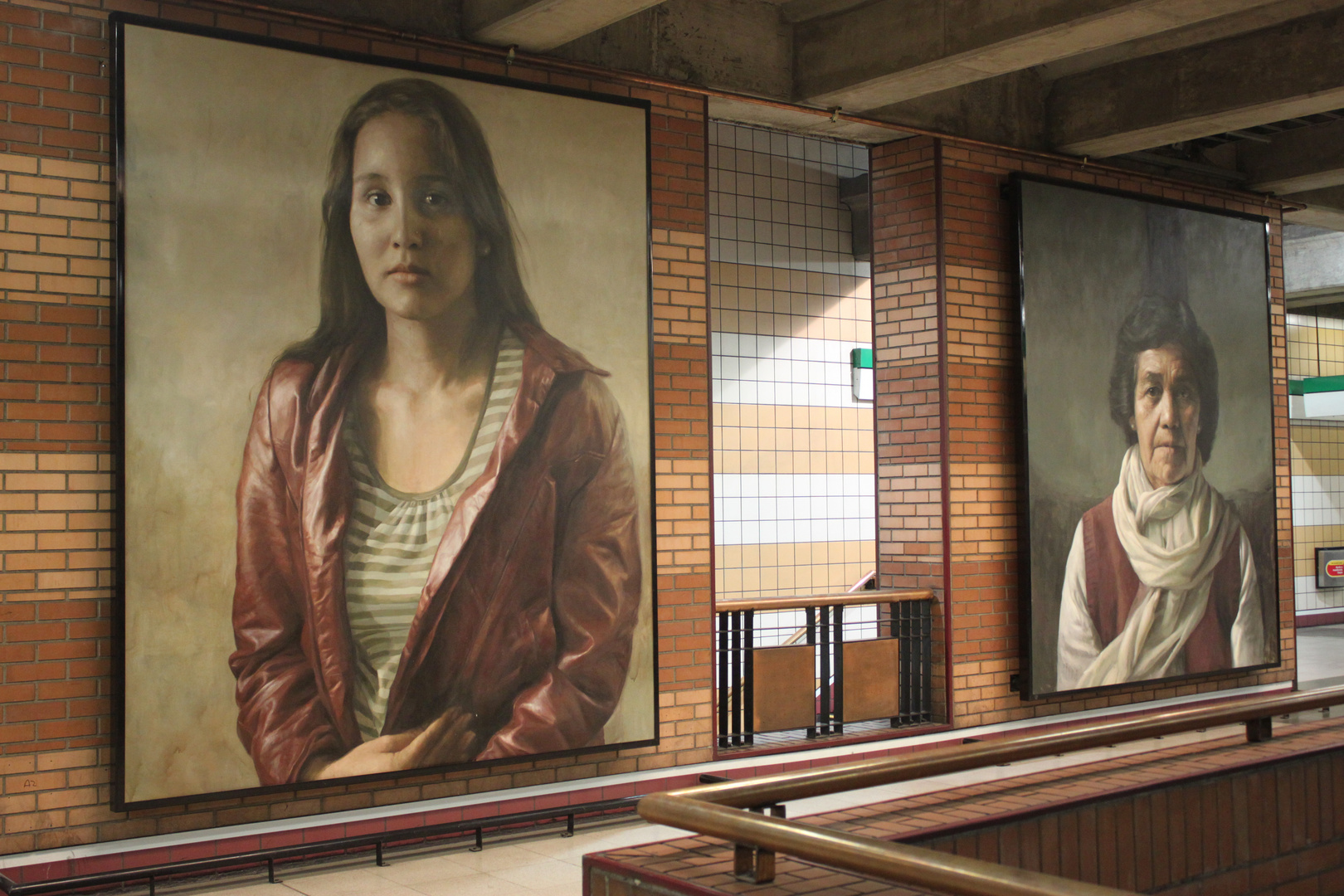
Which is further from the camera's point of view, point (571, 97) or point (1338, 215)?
point (1338, 215)

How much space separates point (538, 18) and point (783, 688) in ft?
11.9

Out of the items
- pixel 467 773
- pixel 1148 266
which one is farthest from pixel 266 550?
pixel 1148 266

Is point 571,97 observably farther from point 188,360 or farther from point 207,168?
point 188,360

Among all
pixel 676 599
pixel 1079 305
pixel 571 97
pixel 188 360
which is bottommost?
pixel 676 599

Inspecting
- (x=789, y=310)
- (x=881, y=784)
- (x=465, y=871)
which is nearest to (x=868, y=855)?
(x=881, y=784)

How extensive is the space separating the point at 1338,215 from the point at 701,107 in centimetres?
646

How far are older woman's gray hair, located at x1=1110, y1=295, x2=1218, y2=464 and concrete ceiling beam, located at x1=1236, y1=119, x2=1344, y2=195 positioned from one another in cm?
140

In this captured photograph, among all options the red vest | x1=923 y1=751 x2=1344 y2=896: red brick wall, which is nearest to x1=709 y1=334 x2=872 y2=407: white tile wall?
the red vest

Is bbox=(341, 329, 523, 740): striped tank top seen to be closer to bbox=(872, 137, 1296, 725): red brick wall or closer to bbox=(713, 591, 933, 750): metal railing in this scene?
bbox=(713, 591, 933, 750): metal railing

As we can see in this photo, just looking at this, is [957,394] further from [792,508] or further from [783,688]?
[792,508]

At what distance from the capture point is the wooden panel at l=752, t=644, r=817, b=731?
6395 millimetres

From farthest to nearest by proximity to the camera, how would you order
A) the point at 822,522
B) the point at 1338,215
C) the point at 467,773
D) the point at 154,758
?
the point at 822,522 → the point at 1338,215 → the point at 467,773 → the point at 154,758

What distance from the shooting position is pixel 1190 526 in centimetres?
821

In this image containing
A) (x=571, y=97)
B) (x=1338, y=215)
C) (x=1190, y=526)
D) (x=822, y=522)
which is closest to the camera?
(x=571, y=97)
